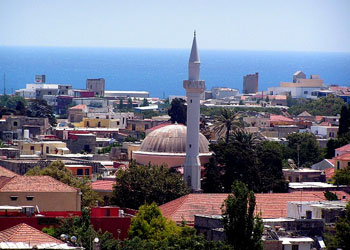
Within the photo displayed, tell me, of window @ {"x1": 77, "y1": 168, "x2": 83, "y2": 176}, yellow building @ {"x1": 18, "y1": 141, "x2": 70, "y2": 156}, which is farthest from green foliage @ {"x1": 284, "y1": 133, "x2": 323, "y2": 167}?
window @ {"x1": 77, "y1": 168, "x2": 83, "y2": 176}

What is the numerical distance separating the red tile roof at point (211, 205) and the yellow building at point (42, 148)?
94.4 feet

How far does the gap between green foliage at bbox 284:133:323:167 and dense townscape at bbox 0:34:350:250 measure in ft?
0.27

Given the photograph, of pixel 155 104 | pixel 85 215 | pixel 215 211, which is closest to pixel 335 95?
pixel 155 104

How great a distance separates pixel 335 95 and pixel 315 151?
65.1m

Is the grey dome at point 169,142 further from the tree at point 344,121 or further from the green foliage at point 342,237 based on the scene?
the green foliage at point 342,237

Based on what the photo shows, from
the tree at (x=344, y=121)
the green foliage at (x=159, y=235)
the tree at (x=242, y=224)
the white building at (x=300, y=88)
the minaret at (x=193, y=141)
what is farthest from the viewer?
the white building at (x=300, y=88)

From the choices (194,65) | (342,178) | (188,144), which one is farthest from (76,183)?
(342,178)

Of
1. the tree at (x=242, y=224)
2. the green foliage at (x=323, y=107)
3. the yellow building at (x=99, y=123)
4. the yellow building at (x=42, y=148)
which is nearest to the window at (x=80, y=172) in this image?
the yellow building at (x=42, y=148)

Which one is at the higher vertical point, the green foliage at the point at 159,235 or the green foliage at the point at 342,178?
the green foliage at the point at 342,178

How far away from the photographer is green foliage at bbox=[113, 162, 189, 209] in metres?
49.1

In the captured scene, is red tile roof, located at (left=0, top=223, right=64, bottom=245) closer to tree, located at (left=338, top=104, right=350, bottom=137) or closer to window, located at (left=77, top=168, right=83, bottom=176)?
window, located at (left=77, top=168, right=83, bottom=176)

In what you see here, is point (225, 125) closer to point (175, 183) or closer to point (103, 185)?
point (103, 185)

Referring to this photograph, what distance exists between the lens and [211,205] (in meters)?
44.4

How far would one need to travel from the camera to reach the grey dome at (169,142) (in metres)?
59.0
